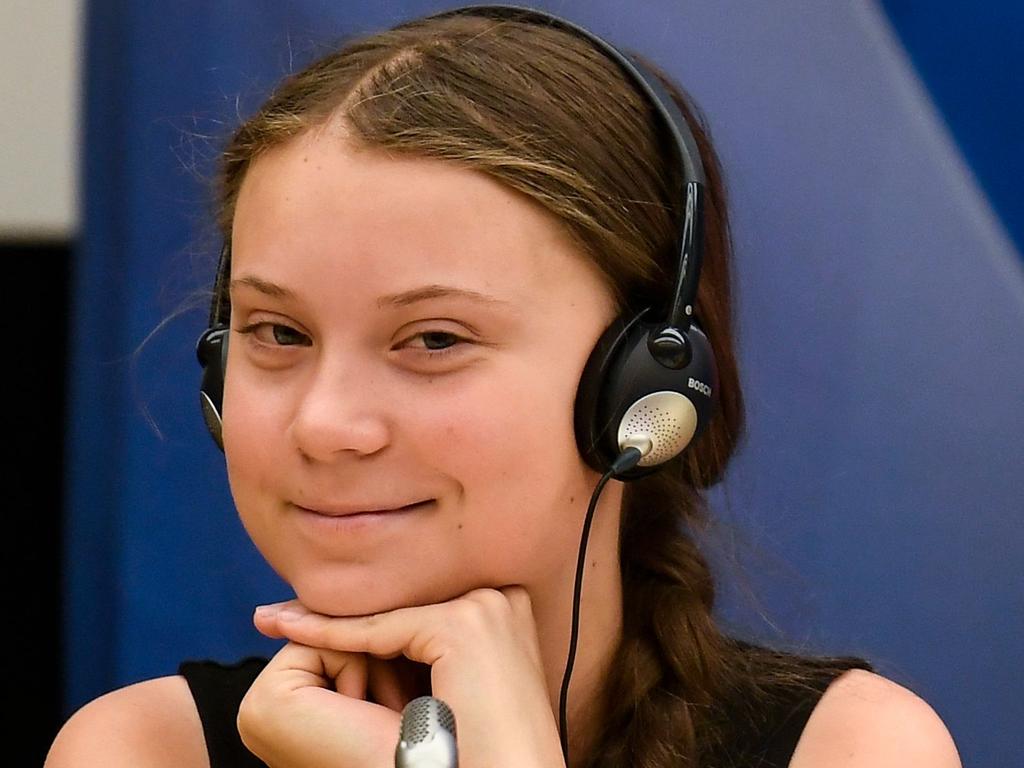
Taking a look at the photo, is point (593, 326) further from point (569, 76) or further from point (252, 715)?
point (252, 715)

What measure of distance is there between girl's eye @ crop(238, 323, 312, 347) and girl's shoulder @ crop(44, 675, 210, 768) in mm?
400

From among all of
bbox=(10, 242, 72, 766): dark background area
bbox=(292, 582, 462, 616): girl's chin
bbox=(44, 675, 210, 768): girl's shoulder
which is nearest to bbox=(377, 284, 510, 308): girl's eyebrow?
bbox=(292, 582, 462, 616): girl's chin

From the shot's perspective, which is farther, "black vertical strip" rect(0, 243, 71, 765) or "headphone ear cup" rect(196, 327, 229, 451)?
"black vertical strip" rect(0, 243, 71, 765)

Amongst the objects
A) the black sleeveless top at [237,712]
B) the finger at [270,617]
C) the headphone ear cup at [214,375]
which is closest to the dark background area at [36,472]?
the black sleeveless top at [237,712]

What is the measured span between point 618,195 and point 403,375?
246 mm

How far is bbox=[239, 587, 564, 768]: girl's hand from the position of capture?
97cm

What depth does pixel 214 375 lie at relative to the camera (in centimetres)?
118

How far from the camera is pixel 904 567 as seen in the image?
147 cm

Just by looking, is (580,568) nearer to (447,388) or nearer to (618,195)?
(447,388)

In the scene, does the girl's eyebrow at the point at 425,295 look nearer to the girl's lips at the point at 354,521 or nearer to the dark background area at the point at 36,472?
the girl's lips at the point at 354,521

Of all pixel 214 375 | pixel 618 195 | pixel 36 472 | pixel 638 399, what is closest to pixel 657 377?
pixel 638 399

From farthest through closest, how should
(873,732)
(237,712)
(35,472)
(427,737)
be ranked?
(35,472) < (237,712) < (873,732) < (427,737)

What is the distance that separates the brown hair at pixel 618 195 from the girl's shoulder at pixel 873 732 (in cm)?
6

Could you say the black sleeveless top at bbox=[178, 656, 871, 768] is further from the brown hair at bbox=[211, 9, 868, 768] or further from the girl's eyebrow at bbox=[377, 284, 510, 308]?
the girl's eyebrow at bbox=[377, 284, 510, 308]
